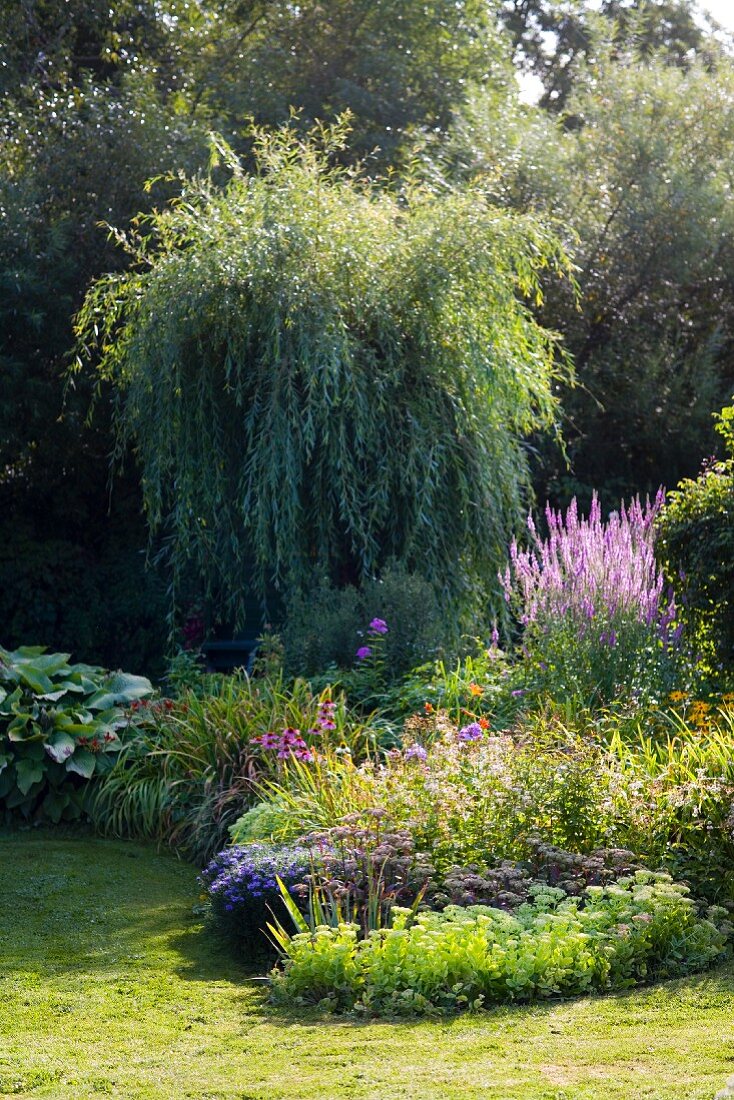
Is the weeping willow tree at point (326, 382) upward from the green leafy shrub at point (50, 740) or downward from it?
upward

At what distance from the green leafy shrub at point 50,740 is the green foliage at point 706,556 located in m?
3.16

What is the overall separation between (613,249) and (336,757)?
28.5 feet

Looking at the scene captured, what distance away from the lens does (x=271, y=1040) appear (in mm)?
3795

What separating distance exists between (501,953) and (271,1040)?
801mm

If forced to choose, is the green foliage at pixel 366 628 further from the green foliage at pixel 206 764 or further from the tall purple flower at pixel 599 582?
the green foliage at pixel 206 764

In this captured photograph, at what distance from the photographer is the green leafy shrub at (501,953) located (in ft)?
13.4

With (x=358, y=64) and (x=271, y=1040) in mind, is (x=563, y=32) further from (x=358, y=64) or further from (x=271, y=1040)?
(x=271, y=1040)

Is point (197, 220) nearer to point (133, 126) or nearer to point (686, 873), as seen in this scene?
point (133, 126)

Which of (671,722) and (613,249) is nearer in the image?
(671,722)

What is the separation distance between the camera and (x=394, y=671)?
7.58 m

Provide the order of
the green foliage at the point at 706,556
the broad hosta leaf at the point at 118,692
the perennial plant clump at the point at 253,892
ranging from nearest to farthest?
the perennial plant clump at the point at 253,892 → the green foliage at the point at 706,556 → the broad hosta leaf at the point at 118,692

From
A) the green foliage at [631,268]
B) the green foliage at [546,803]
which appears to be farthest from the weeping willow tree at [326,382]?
the green foliage at [631,268]

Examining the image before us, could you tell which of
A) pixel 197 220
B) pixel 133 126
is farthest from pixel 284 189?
pixel 133 126

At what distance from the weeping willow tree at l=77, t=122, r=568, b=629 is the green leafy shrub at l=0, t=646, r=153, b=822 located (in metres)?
1.71
